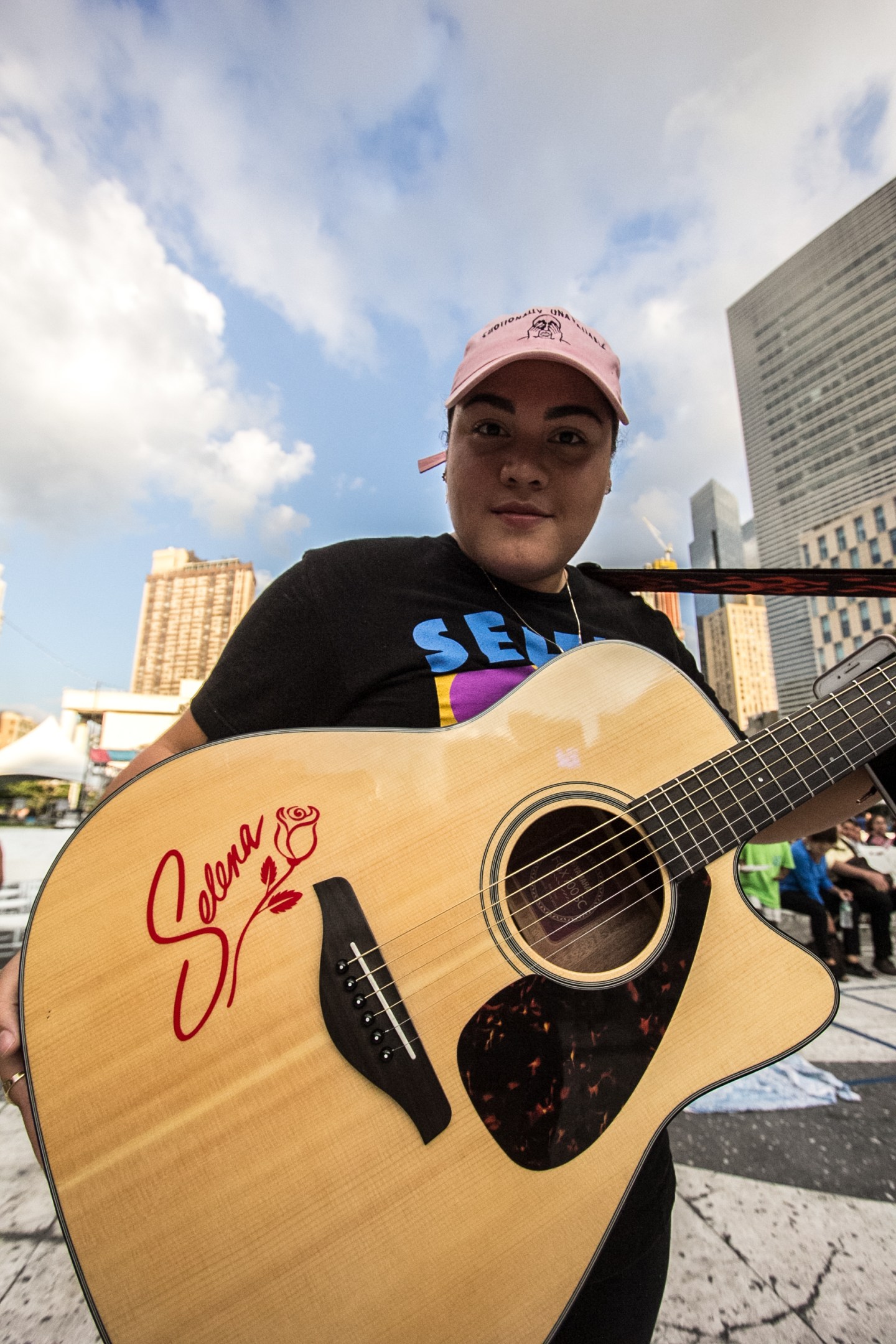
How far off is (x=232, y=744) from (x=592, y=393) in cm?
99

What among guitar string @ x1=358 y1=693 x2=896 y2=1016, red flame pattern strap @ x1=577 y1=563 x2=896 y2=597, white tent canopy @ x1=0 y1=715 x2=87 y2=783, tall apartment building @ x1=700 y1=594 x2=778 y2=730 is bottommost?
guitar string @ x1=358 y1=693 x2=896 y2=1016

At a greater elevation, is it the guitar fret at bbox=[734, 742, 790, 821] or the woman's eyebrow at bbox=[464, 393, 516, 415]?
the woman's eyebrow at bbox=[464, 393, 516, 415]

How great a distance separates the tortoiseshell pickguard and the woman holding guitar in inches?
10.5

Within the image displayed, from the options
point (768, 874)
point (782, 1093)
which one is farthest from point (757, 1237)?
point (768, 874)

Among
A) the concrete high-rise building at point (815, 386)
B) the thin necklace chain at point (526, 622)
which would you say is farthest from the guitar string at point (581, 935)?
the concrete high-rise building at point (815, 386)

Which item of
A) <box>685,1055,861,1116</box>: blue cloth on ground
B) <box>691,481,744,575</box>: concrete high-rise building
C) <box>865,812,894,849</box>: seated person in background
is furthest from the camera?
<box>691,481,744,575</box>: concrete high-rise building

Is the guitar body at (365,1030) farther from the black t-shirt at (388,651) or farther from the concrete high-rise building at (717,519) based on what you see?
the concrete high-rise building at (717,519)

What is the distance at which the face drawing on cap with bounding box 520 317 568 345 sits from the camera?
117 cm

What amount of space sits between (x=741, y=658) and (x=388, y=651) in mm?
76259

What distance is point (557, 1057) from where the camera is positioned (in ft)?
2.85

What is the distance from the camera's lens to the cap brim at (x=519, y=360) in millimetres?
1140

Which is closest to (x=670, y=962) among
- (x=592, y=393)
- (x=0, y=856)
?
(x=592, y=393)

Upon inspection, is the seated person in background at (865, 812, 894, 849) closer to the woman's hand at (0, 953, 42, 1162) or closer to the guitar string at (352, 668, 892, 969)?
the guitar string at (352, 668, 892, 969)

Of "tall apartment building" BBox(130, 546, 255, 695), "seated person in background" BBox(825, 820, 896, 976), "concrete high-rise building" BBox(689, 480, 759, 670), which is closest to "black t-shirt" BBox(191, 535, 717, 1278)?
"seated person in background" BBox(825, 820, 896, 976)
